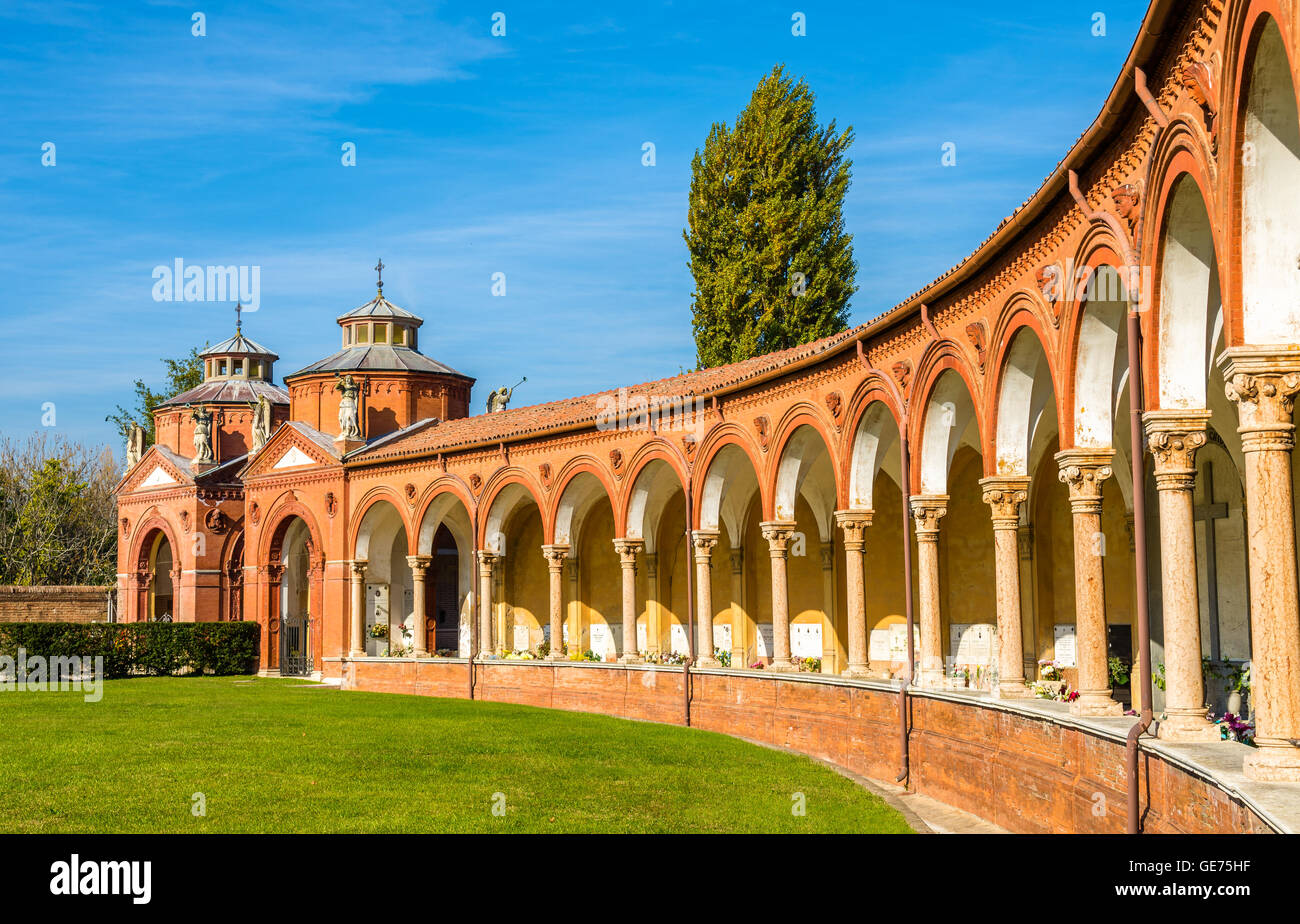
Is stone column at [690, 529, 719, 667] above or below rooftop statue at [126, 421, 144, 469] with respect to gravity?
below

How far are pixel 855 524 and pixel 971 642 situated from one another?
422 centimetres

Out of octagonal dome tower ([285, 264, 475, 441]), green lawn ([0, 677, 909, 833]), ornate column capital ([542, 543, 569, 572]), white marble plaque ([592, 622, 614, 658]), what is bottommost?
green lawn ([0, 677, 909, 833])

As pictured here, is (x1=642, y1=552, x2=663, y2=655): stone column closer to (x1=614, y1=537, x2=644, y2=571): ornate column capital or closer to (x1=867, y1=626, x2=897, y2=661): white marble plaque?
(x1=614, y1=537, x2=644, y2=571): ornate column capital

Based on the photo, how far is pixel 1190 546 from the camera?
1015 centimetres

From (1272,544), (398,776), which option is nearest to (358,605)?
(398,776)

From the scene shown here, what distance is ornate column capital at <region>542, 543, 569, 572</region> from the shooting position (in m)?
28.8

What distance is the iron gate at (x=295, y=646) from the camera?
38.6 m

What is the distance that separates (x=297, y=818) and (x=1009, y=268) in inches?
336

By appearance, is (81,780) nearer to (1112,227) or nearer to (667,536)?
(1112,227)

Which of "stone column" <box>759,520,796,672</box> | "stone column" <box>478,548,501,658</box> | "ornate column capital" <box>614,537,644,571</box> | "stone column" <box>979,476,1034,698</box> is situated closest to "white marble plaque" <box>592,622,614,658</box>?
"stone column" <box>478,548,501,658</box>

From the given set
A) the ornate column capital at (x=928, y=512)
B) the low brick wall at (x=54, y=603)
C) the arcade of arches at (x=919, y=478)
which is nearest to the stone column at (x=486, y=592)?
the arcade of arches at (x=919, y=478)

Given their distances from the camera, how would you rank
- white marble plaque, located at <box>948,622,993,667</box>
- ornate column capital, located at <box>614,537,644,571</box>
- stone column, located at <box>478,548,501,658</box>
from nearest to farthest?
white marble plaque, located at <box>948,622,993,667</box> < ornate column capital, located at <box>614,537,644,571</box> < stone column, located at <box>478,548,501,658</box>

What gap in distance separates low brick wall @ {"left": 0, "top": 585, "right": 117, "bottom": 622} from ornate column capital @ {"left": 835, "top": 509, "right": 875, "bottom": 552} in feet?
108

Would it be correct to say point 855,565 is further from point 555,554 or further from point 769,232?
point 769,232
